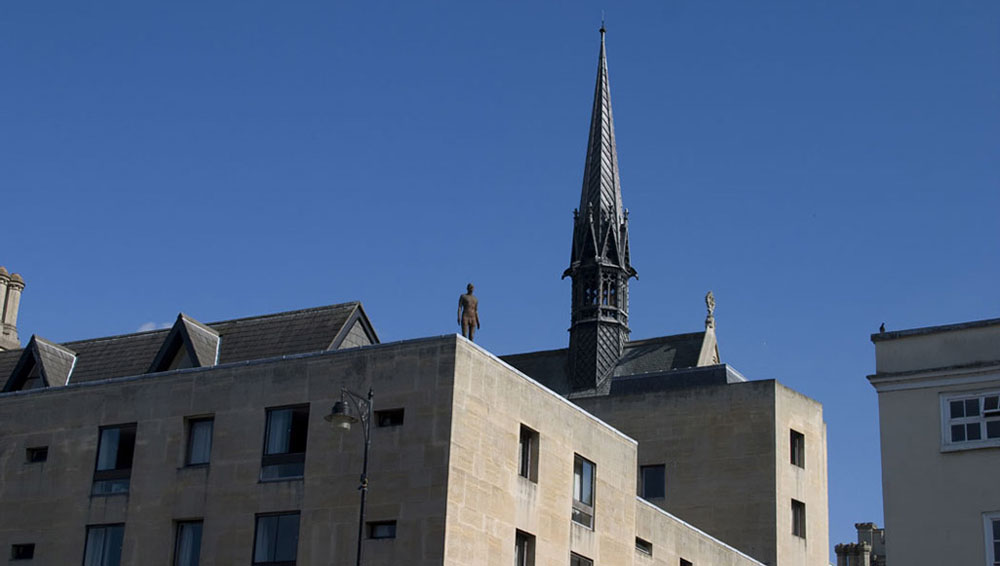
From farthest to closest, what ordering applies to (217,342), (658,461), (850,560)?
(850,560) → (658,461) → (217,342)

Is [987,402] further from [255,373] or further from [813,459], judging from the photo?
[813,459]

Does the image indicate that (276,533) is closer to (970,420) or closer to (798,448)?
(970,420)

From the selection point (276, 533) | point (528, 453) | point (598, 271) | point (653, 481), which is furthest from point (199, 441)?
point (598, 271)

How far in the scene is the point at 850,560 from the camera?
10862cm

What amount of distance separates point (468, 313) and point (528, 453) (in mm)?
5441

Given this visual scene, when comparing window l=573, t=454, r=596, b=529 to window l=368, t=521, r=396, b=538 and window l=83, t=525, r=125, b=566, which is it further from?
window l=83, t=525, r=125, b=566

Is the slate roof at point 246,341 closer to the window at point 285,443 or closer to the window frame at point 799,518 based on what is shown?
the window at point 285,443

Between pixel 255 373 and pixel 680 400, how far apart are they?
27.1m

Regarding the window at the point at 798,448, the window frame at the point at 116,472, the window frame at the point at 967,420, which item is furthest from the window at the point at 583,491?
the window at the point at 798,448

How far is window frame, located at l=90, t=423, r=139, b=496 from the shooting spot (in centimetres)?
4247

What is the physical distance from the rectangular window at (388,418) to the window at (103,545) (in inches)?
341

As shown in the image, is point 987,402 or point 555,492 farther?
point 555,492

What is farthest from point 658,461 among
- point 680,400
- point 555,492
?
point 555,492

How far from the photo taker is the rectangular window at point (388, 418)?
129 ft
